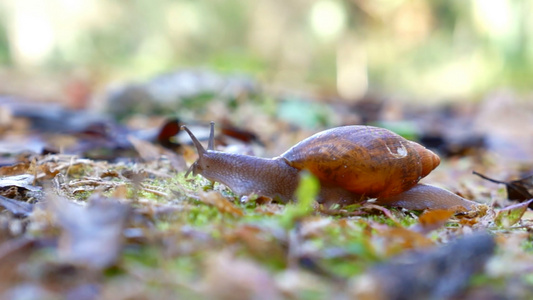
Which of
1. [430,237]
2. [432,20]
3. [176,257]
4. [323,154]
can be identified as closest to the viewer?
[176,257]

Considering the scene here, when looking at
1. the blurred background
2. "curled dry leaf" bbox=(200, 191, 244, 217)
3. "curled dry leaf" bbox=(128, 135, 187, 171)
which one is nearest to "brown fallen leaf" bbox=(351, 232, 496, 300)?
"curled dry leaf" bbox=(200, 191, 244, 217)

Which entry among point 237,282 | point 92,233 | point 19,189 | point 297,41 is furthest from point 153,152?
point 297,41

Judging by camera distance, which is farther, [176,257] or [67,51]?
[67,51]

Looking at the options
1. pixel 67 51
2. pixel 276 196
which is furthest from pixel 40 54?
pixel 276 196

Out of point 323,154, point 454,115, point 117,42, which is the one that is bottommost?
point 454,115

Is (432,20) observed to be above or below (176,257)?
above

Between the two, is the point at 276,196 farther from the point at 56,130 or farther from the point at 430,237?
the point at 56,130

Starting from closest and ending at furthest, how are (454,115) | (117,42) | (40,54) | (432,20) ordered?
1. (454,115)
2. (40,54)
3. (432,20)
4. (117,42)
